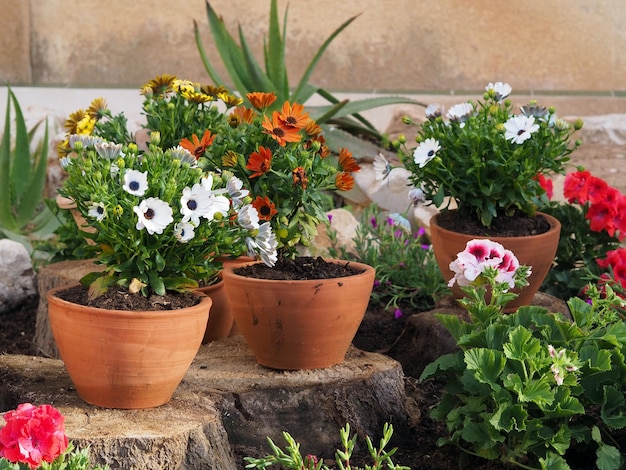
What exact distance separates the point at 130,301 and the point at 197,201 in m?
0.30

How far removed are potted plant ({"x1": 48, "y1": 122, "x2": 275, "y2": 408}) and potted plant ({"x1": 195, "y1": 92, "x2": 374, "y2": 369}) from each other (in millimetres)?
224

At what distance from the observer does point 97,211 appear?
2084mm

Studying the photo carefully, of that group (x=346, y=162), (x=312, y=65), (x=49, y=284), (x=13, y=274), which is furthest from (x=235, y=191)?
(x=312, y=65)


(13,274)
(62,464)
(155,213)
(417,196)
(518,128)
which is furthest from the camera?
(13,274)

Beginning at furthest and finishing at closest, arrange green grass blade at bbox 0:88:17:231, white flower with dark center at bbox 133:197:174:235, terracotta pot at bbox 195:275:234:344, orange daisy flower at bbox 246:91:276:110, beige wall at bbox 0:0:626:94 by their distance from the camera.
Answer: beige wall at bbox 0:0:626:94 < green grass blade at bbox 0:88:17:231 < terracotta pot at bbox 195:275:234:344 < orange daisy flower at bbox 246:91:276:110 < white flower with dark center at bbox 133:197:174:235

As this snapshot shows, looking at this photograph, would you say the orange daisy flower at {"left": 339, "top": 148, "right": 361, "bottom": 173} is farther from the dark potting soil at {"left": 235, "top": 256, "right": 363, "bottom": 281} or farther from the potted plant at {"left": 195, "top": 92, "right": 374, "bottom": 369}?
the dark potting soil at {"left": 235, "top": 256, "right": 363, "bottom": 281}

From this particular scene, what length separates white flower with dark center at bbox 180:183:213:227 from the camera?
2.10 m

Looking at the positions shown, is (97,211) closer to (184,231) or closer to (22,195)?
(184,231)

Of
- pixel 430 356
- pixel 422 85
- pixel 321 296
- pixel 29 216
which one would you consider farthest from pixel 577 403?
pixel 422 85

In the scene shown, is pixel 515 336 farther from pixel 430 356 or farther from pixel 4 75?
pixel 4 75

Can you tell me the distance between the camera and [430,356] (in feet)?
10.1

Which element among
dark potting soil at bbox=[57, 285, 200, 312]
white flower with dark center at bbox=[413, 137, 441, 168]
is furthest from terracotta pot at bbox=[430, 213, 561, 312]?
dark potting soil at bbox=[57, 285, 200, 312]

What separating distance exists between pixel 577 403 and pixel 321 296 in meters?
0.71

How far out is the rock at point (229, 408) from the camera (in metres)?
2.11
